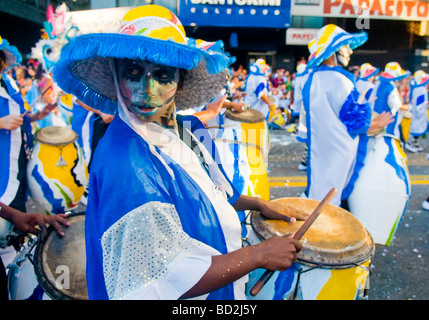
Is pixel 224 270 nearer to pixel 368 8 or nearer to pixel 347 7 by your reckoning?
pixel 347 7

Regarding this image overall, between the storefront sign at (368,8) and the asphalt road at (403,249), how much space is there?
11.6 m

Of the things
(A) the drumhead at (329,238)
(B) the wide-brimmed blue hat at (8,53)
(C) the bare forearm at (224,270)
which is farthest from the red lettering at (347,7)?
(C) the bare forearm at (224,270)

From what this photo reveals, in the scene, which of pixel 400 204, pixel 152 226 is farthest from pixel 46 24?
pixel 400 204

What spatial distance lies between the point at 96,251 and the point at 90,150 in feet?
10.1

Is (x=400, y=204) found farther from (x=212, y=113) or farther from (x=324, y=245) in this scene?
→ (x=212, y=113)

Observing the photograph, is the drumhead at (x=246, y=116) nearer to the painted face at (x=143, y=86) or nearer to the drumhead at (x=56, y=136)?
the drumhead at (x=56, y=136)

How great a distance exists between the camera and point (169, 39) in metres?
1.14

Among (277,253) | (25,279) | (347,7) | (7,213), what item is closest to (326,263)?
(277,253)

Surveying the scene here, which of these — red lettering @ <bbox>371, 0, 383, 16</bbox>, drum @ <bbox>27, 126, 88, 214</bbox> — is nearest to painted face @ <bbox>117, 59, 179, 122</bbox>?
drum @ <bbox>27, 126, 88, 214</bbox>

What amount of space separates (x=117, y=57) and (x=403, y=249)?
3.51 m

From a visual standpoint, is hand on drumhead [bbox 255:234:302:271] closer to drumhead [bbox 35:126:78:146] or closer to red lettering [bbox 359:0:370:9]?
drumhead [bbox 35:126:78:146]

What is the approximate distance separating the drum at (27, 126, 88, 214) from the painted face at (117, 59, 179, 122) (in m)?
2.36

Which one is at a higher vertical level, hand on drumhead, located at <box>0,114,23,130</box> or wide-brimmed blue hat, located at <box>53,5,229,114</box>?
wide-brimmed blue hat, located at <box>53,5,229,114</box>

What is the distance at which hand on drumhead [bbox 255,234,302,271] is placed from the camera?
127 cm
